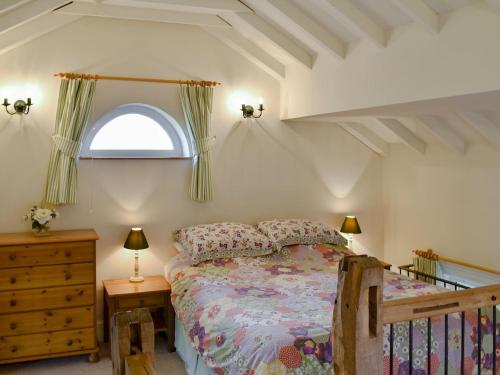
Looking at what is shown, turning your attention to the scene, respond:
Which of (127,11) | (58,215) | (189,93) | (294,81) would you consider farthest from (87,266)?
(294,81)

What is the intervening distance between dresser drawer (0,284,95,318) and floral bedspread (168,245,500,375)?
2.20 ft

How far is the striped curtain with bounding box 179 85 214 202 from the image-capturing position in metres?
4.49

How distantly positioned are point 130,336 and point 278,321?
5.27 feet

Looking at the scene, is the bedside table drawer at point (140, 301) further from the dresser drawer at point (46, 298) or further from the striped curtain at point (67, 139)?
the striped curtain at point (67, 139)

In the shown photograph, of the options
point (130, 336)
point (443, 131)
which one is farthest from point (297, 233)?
point (130, 336)

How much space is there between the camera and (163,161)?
14.8 feet

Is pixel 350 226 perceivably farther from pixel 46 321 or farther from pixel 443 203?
pixel 46 321

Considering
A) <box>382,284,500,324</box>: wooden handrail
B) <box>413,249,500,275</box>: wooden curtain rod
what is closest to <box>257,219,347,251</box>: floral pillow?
<box>413,249,500,275</box>: wooden curtain rod

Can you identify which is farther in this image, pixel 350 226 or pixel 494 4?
pixel 350 226

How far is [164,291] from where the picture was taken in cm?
405

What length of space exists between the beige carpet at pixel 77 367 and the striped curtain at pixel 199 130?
4.61 feet

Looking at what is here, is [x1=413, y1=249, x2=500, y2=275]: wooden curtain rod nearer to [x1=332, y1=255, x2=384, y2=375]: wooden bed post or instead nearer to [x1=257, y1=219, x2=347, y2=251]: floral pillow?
[x1=257, y1=219, x2=347, y2=251]: floral pillow

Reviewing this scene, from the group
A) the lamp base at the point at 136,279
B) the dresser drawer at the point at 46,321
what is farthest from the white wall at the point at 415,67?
the dresser drawer at the point at 46,321

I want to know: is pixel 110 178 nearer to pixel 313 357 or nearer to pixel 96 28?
pixel 96 28
